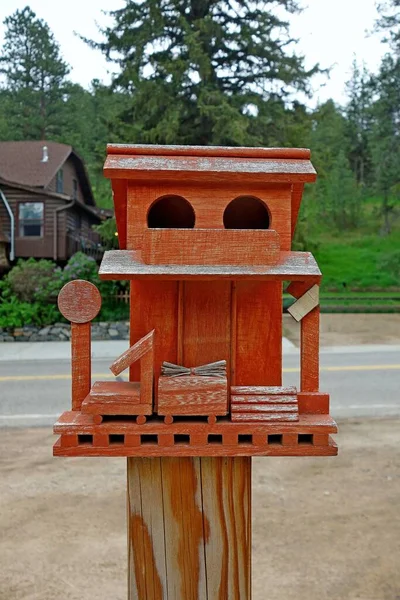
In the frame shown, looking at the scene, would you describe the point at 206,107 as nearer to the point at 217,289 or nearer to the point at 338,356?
the point at 338,356

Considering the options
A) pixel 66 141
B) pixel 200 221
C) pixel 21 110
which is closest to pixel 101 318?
pixel 200 221

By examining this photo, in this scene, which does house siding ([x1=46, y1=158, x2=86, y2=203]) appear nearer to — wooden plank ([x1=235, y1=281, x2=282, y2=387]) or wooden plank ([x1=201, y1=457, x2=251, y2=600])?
wooden plank ([x1=235, y1=281, x2=282, y2=387])

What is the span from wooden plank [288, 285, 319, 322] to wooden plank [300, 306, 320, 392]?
24 millimetres

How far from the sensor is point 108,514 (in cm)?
505

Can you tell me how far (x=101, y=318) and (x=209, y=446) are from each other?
45.8ft

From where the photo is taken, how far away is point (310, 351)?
1973 millimetres

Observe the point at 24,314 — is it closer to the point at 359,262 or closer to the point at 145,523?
the point at 145,523

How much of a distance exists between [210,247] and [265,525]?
→ 3.66 metres

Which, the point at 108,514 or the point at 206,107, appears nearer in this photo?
the point at 108,514

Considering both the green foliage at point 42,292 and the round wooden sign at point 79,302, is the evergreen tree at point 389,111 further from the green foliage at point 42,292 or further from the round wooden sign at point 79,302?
the round wooden sign at point 79,302

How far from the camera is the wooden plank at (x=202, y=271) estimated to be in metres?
1.79

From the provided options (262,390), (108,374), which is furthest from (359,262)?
(262,390)

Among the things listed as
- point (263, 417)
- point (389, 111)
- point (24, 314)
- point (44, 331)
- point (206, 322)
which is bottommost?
point (44, 331)

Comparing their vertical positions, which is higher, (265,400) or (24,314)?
(265,400)
